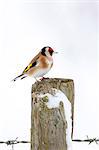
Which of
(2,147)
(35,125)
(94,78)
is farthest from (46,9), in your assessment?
(35,125)

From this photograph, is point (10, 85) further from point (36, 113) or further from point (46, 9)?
point (36, 113)

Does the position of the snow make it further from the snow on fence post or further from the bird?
the bird

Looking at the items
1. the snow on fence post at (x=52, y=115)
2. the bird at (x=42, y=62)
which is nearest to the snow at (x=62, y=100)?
the snow on fence post at (x=52, y=115)

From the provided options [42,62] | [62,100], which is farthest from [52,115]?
[42,62]

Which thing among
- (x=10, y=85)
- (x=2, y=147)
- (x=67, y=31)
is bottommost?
(x=2, y=147)

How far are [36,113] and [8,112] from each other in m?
3.01

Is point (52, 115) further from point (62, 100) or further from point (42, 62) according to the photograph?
point (42, 62)

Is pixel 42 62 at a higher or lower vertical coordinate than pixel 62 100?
higher

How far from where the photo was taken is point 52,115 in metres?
2.64

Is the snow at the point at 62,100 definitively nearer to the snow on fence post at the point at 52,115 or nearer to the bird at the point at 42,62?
the snow on fence post at the point at 52,115

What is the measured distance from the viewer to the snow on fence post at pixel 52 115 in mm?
2645

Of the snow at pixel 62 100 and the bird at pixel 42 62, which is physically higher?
the bird at pixel 42 62

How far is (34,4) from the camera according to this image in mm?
7164

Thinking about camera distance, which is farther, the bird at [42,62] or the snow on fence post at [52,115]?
the bird at [42,62]
